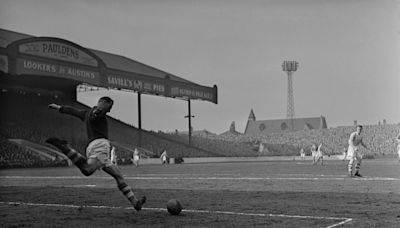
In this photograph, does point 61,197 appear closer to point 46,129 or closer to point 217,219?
point 217,219

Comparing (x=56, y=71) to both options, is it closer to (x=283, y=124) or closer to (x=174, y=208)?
(x=174, y=208)

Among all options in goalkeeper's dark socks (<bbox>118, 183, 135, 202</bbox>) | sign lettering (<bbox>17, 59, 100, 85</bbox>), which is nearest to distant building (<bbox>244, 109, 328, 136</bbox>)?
sign lettering (<bbox>17, 59, 100, 85</bbox>)

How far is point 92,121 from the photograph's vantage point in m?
8.30

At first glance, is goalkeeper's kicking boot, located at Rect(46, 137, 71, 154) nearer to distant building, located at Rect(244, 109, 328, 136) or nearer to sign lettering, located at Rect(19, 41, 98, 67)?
sign lettering, located at Rect(19, 41, 98, 67)

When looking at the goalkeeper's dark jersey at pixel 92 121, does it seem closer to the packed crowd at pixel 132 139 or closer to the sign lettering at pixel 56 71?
the packed crowd at pixel 132 139

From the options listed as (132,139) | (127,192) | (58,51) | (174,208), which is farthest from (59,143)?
(132,139)

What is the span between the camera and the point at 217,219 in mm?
7684

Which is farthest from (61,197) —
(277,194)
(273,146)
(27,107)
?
(273,146)

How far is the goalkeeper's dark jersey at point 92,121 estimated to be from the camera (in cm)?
827

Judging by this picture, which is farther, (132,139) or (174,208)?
(132,139)

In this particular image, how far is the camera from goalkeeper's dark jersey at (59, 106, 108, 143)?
8266 mm

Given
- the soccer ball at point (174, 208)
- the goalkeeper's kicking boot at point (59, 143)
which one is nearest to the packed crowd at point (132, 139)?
the goalkeeper's kicking boot at point (59, 143)

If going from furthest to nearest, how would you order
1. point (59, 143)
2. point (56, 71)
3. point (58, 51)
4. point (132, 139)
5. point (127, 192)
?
point (132, 139), point (58, 51), point (56, 71), point (127, 192), point (59, 143)

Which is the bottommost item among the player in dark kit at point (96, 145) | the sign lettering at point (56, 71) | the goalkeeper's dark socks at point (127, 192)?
the goalkeeper's dark socks at point (127, 192)
